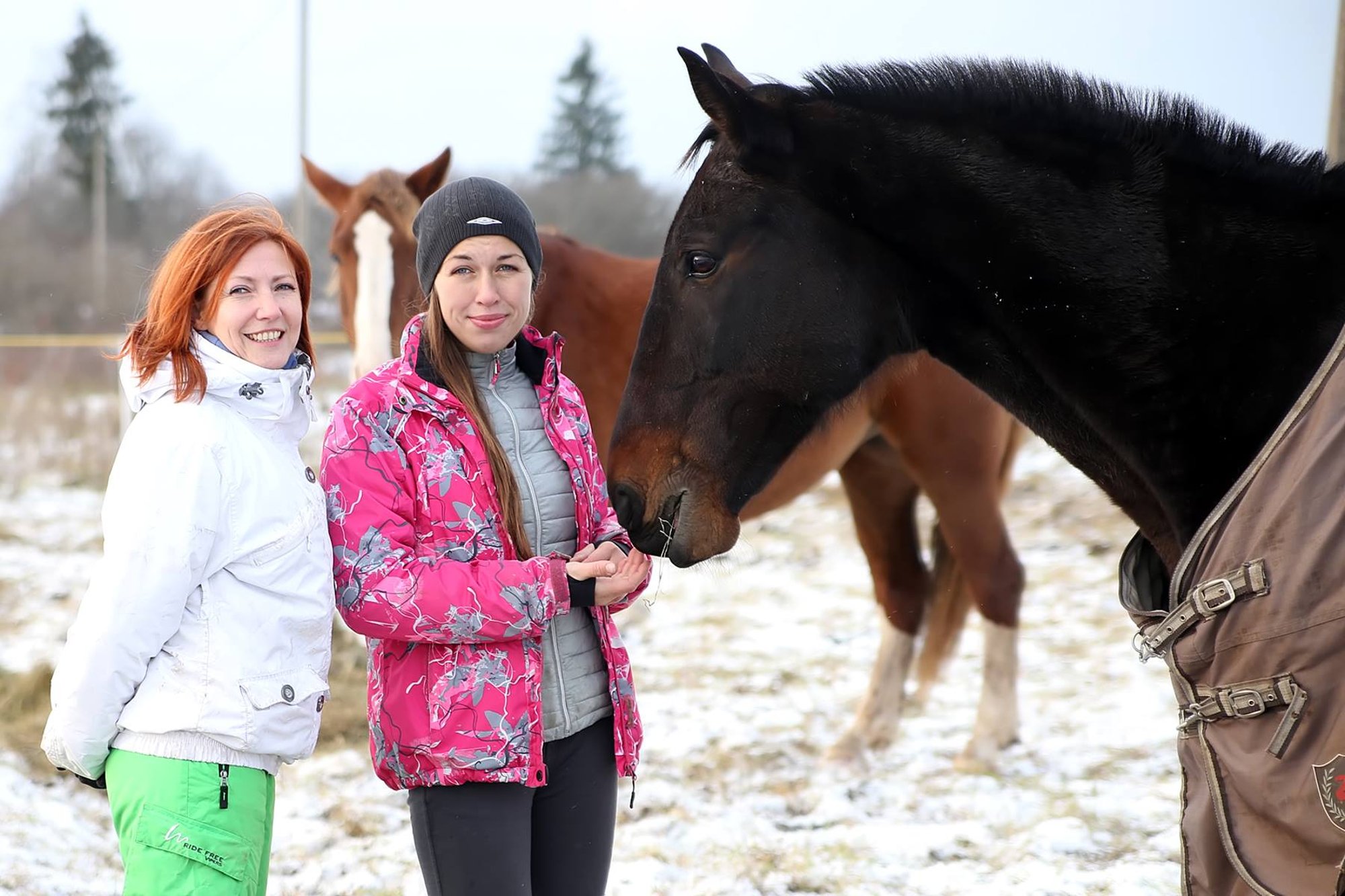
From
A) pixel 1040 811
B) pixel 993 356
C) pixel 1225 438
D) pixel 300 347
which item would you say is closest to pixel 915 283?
pixel 993 356

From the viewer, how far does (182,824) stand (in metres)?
1.49

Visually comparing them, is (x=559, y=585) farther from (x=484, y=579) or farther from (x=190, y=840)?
(x=190, y=840)

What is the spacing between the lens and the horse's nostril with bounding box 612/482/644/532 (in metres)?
1.85

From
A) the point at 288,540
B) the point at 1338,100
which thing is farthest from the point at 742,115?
the point at 1338,100

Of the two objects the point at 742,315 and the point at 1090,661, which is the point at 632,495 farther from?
the point at 1090,661

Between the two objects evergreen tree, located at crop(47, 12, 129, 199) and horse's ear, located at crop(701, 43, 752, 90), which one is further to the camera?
evergreen tree, located at crop(47, 12, 129, 199)

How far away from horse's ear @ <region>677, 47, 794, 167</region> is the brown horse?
2.39 meters

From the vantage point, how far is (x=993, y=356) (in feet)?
5.84

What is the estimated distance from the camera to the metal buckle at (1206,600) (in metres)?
1.38

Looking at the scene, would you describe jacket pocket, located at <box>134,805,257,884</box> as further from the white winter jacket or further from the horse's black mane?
the horse's black mane

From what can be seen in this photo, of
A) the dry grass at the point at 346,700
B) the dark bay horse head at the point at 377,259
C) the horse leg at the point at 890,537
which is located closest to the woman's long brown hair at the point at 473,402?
the dry grass at the point at 346,700

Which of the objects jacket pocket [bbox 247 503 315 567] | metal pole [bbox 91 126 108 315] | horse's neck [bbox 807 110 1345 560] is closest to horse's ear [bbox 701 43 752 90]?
horse's neck [bbox 807 110 1345 560]

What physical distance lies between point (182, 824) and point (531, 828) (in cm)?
57

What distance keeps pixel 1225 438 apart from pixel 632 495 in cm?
95
